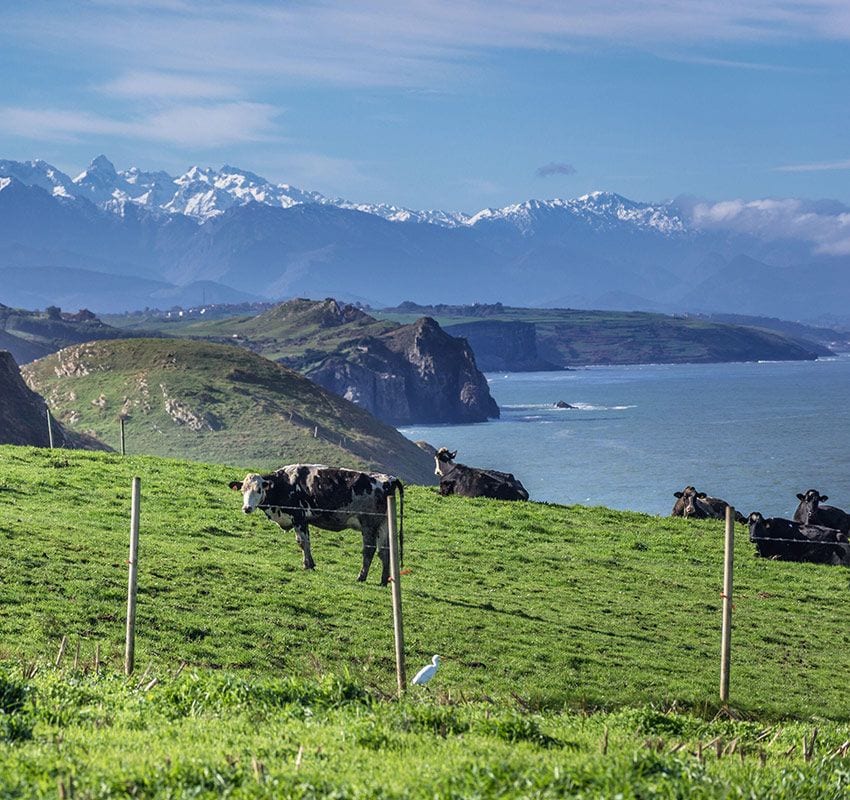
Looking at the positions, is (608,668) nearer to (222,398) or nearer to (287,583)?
(287,583)

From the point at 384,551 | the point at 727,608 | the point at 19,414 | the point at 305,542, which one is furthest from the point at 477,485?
the point at 19,414

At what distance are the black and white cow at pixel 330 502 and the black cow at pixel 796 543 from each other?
39.5 ft

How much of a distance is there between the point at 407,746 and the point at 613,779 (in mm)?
2575

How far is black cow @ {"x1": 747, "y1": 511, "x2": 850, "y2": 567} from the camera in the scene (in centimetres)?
3591

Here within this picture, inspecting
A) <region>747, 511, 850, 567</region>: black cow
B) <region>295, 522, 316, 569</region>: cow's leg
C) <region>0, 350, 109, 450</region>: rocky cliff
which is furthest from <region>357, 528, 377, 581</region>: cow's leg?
<region>0, 350, 109, 450</region>: rocky cliff

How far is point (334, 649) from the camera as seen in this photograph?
22.6 m

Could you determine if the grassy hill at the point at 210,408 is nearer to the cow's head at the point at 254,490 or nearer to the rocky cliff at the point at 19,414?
the rocky cliff at the point at 19,414

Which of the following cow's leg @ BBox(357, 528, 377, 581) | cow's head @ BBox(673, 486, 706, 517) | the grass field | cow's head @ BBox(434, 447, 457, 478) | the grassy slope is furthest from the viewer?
cow's head @ BBox(434, 447, 457, 478)

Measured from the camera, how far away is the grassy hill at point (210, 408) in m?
153

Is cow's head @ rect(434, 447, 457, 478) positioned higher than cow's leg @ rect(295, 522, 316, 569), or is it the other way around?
cow's head @ rect(434, 447, 457, 478)

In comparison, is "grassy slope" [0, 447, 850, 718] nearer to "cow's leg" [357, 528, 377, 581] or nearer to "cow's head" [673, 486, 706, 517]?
"cow's leg" [357, 528, 377, 581]

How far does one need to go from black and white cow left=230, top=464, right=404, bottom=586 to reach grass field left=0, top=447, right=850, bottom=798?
0.91m

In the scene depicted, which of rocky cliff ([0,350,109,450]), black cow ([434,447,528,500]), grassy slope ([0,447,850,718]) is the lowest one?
grassy slope ([0,447,850,718])

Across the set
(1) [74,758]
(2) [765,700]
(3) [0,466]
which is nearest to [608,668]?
(2) [765,700]
